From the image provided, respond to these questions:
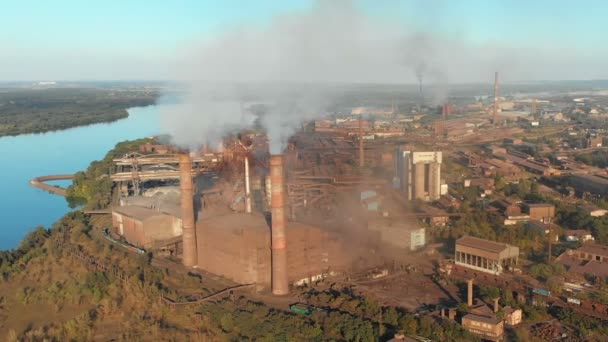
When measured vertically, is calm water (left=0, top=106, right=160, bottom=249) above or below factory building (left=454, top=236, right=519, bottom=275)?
below

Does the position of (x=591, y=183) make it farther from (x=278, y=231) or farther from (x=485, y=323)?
(x=278, y=231)

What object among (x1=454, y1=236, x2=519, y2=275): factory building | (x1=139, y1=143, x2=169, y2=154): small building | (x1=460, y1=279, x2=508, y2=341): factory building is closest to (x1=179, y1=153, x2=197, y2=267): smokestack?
(x1=454, y1=236, x2=519, y2=275): factory building

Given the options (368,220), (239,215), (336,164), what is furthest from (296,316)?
(336,164)

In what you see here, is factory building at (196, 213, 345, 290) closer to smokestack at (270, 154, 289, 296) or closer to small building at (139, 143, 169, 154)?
smokestack at (270, 154, 289, 296)

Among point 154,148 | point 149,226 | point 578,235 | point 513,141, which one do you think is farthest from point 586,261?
point 154,148

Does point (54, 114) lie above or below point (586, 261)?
above

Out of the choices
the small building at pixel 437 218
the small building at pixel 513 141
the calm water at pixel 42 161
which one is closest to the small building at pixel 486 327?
the small building at pixel 437 218

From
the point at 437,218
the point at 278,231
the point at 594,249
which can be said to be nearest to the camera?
the point at 278,231
